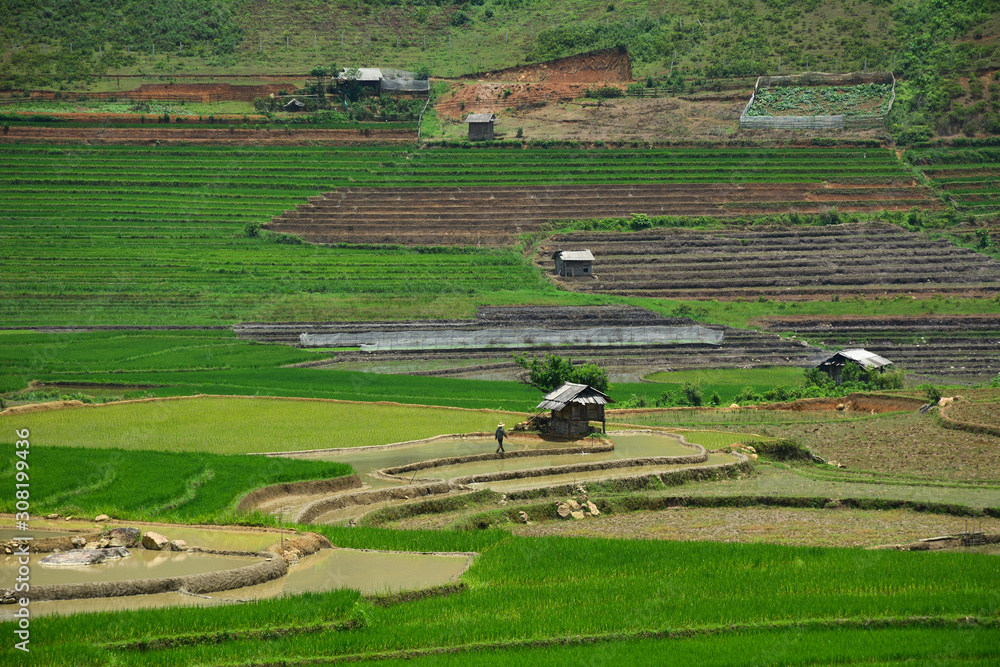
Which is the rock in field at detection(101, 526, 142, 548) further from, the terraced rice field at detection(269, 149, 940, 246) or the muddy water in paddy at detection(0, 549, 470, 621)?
the terraced rice field at detection(269, 149, 940, 246)

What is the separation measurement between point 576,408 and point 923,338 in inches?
1176

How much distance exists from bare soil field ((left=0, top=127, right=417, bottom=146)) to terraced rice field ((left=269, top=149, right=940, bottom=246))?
25.6 feet

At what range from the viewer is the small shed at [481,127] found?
3438 inches

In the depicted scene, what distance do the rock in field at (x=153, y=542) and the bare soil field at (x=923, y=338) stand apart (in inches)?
1601

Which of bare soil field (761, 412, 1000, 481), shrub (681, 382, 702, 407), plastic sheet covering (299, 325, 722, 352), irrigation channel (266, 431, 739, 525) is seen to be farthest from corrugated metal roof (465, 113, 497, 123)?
irrigation channel (266, 431, 739, 525)

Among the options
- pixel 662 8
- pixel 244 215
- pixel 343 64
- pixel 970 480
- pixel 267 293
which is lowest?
pixel 970 480

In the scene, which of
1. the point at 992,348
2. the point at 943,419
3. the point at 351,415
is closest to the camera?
the point at 943,419

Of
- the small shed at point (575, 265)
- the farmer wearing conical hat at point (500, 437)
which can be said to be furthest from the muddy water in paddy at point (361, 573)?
the small shed at point (575, 265)

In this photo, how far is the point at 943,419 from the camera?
32031mm

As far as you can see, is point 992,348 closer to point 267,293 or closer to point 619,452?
point 619,452

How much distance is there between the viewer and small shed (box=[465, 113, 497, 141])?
87.3m

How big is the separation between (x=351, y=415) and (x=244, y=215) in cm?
4312

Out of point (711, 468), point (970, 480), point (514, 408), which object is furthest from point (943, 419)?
point (514, 408)

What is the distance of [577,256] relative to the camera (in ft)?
220
